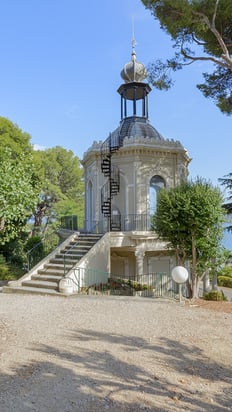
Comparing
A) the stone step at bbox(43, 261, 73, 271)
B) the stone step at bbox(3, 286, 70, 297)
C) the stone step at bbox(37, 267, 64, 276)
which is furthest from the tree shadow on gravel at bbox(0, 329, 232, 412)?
the stone step at bbox(43, 261, 73, 271)

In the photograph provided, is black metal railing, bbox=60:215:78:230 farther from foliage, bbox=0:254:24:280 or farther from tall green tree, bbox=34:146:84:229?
tall green tree, bbox=34:146:84:229

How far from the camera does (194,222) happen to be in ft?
32.8

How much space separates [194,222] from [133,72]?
1231 centimetres

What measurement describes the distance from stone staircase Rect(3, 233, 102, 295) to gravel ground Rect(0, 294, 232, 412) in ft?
7.88

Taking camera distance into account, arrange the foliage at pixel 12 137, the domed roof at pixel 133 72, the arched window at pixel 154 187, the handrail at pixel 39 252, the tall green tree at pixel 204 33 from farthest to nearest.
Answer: the foliage at pixel 12 137
the domed roof at pixel 133 72
the handrail at pixel 39 252
the arched window at pixel 154 187
the tall green tree at pixel 204 33

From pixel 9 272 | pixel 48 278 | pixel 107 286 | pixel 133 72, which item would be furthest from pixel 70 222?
Answer: pixel 133 72

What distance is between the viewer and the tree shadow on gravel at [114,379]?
357 cm

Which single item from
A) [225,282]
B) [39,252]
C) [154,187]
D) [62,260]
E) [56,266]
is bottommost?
[225,282]

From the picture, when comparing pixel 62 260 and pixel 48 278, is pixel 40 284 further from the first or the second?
pixel 62 260

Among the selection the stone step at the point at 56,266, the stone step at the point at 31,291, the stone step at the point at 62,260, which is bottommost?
the stone step at the point at 31,291

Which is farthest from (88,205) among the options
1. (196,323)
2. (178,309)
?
(196,323)

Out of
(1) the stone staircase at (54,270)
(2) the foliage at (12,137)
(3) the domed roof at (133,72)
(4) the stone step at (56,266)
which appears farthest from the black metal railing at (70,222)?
(3) the domed roof at (133,72)

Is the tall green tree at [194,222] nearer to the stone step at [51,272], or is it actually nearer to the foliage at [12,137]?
the stone step at [51,272]

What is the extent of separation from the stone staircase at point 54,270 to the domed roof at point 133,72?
35.5ft
